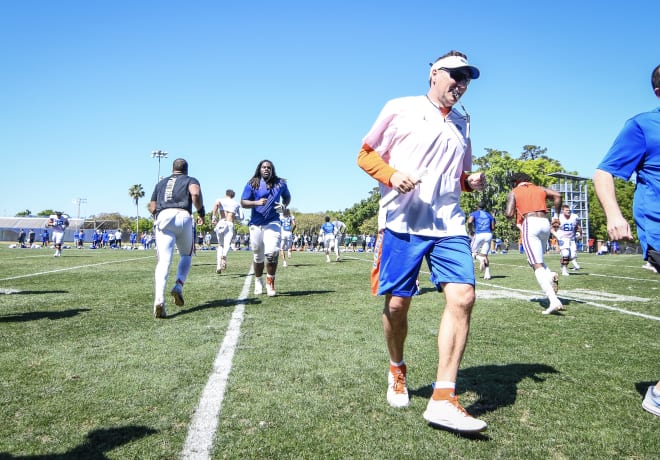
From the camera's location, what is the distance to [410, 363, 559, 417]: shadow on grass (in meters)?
3.12

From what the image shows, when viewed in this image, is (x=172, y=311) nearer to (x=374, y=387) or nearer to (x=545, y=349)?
(x=374, y=387)

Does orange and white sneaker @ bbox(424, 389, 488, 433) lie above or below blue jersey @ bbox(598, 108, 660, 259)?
below

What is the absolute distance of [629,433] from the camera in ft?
8.81

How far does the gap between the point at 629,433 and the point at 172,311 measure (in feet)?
18.5

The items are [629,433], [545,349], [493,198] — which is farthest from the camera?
[493,198]

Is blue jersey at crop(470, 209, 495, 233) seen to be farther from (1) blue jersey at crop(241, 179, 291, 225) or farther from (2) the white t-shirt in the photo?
(2) the white t-shirt

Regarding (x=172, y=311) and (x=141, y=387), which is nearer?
(x=141, y=387)

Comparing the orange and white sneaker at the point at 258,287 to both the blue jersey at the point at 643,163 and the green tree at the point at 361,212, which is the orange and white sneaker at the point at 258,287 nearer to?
the blue jersey at the point at 643,163

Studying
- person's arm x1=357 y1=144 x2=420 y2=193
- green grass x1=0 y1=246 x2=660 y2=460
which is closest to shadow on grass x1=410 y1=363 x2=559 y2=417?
green grass x1=0 y1=246 x2=660 y2=460

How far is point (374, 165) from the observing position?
322cm

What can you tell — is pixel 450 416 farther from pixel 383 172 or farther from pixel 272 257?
pixel 272 257

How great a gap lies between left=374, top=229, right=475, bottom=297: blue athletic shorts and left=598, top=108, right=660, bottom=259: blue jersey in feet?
3.65

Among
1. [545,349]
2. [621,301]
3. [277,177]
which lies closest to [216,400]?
[545,349]

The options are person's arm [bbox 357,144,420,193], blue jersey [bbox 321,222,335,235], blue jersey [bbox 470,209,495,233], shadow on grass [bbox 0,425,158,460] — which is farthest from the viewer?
blue jersey [bbox 321,222,335,235]
